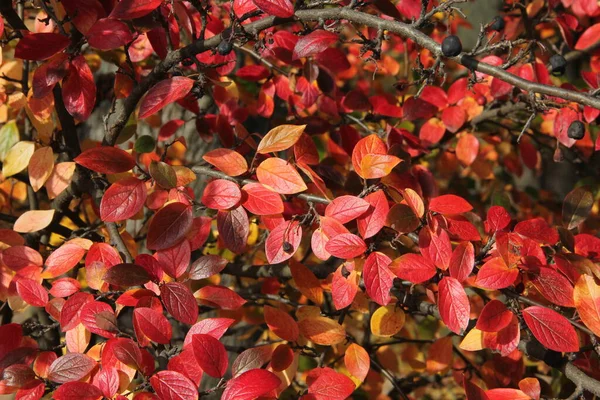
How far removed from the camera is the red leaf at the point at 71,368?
3.81 feet

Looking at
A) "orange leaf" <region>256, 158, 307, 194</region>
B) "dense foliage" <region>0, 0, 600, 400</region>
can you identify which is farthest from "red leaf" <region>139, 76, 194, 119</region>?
"orange leaf" <region>256, 158, 307, 194</region>

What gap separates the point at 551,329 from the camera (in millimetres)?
1183

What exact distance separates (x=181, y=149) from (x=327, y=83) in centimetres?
70

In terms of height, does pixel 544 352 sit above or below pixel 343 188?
below

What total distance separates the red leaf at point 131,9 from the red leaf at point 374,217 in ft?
1.87

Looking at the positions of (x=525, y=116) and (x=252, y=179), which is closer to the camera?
(x=252, y=179)

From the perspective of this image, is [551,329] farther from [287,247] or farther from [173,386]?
[173,386]

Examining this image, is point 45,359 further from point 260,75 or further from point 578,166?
point 578,166

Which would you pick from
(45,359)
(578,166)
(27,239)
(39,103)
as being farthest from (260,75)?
(578,166)

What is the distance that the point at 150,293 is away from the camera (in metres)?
1.25

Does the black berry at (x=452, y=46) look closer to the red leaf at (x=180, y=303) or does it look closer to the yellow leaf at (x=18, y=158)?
the red leaf at (x=180, y=303)

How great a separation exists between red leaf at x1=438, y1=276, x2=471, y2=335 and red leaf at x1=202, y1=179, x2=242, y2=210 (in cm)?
44

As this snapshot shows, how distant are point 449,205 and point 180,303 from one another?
57 centimetres

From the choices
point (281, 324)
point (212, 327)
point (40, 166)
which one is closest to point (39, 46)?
point (40, 166)
